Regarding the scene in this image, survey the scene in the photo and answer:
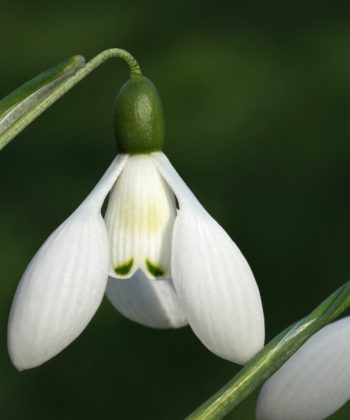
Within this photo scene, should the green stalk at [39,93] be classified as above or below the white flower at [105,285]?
above

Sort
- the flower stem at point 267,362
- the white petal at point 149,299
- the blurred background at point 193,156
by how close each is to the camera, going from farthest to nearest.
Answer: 1. the blurred background at point 193,156
2. the white petal at point 149,299
3. the flower stem at point 267,362

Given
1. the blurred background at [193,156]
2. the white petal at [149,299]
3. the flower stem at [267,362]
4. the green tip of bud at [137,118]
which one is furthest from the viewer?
the blurred background at [193,156]

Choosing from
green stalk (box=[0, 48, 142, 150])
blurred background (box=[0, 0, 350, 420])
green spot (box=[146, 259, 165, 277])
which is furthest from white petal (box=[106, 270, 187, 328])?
blurred background (box=[0, 0, 350, 420])

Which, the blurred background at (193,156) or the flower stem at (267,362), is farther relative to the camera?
the blurred background at (193,156)

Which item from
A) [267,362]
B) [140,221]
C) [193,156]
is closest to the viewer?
[267,362]

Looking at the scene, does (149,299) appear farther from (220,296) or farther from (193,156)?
(193,156)

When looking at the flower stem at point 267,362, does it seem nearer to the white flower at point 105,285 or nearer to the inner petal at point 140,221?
the white flower at point 105,285

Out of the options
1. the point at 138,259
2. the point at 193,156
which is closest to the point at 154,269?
the point at 138,259

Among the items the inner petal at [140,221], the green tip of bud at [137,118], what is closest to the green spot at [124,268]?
the inner petal at [140,221]
